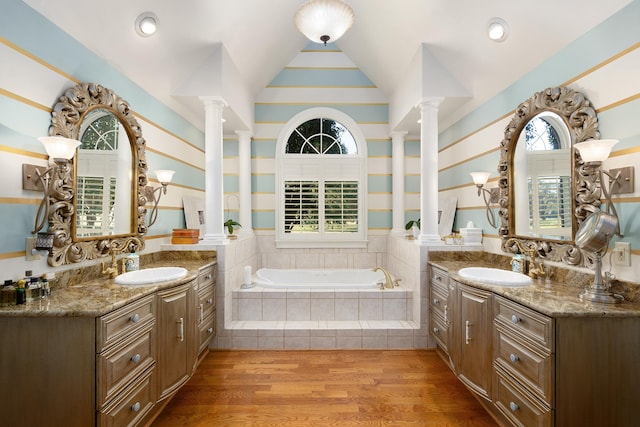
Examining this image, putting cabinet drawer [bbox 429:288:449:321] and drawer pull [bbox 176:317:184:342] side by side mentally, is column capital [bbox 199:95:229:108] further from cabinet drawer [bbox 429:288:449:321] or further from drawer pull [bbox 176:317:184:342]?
cabinet drawer [bbox 429:288:449:321]

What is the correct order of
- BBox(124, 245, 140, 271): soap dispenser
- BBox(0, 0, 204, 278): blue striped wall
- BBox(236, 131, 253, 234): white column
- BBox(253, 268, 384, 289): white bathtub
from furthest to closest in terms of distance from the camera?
1. BBox(236, 131, 253, 234): white column
2. BBox(253, 268, 384, 289): white bathtub
3. BBox(124, 245, 140, 271): soap dispenser
4. BBox(0, 0, 204, 278): blue striped wall

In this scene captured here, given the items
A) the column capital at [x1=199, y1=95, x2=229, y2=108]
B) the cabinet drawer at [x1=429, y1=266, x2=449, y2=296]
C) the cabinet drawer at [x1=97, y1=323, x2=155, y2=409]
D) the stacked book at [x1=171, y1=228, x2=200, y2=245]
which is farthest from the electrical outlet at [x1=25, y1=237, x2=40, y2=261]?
the cabinet drawer at [x1=429, y1=266, x2=449, y2=296]

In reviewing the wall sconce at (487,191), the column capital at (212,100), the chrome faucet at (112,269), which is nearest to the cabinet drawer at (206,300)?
the chrome faucet at (112,269)

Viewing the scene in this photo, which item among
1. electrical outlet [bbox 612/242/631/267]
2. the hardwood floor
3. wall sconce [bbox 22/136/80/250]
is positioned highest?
wall sconce [bbox 22/136/80/250]

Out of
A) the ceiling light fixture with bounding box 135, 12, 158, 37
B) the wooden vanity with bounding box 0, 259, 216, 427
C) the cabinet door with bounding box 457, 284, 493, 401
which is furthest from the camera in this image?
the ceiling light fixture with bounding box 135, 12, 158, 37

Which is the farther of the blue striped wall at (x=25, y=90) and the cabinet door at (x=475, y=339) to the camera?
the cabinet door at (x=475, y=339)

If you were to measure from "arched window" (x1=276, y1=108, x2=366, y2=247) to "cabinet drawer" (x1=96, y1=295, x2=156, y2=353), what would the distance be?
8.68 feet

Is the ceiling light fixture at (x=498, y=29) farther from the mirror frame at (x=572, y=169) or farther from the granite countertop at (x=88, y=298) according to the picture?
the granite countertop at (x=88, y=298)

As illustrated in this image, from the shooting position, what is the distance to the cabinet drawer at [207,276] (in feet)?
9.04

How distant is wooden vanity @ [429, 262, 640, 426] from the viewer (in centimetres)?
150

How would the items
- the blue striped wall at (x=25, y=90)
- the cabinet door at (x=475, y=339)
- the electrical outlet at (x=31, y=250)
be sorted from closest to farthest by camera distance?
the blue striped wall at (x=25, y=90)
the electrical outlet at (x=31, y=250)
the cabinet door at (x=475, y=339)

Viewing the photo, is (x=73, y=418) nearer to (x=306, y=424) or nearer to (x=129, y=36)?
(x=306, y=424)

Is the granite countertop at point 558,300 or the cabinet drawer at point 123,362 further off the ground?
the granite countertop at point 558,300

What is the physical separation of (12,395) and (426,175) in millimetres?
3309
